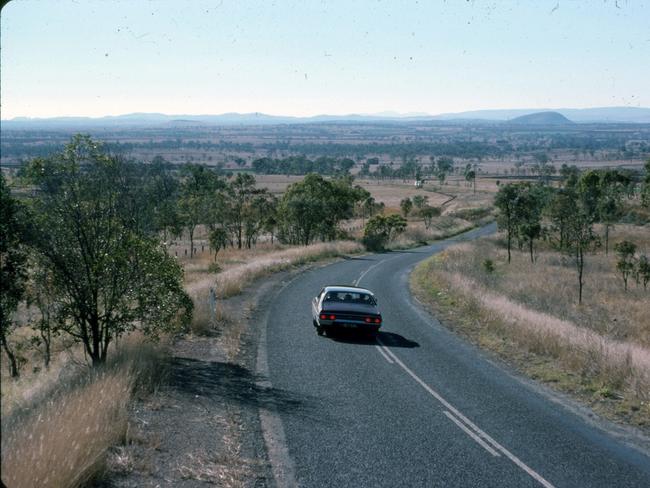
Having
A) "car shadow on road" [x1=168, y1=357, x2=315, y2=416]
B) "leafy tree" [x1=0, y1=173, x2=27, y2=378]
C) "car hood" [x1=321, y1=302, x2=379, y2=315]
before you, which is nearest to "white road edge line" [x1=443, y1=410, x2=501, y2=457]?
"car shadow on road" [x1=168, y1=357, x2=315, y2=416]

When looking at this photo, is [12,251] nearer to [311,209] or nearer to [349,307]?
[349,307]

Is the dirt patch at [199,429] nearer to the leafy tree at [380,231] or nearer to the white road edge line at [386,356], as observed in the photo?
the white road edge line at [386,356]

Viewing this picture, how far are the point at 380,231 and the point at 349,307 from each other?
45.0 metres

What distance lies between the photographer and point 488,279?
36719mm

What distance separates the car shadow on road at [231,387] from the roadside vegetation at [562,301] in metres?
5.34

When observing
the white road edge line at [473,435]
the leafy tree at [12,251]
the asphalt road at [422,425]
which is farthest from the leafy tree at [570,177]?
the leafy tree at [12,251]

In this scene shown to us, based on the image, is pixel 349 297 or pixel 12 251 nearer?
pixel 12 251

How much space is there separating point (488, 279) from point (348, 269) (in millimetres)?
8062

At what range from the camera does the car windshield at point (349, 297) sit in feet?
65.3

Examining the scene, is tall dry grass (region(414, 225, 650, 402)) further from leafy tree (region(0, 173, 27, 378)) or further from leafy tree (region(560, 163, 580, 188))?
leafy tree (region(560, 163, 580, 188))

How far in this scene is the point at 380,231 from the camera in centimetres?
6375

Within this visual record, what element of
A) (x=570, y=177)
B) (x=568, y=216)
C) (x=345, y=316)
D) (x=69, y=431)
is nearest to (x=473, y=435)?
(x=69, y=431)

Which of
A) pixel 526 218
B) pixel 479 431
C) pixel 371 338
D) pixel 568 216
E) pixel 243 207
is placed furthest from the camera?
pixel 243 207

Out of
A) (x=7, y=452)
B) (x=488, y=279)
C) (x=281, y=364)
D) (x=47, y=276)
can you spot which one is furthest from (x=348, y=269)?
(x=7, y=452)
